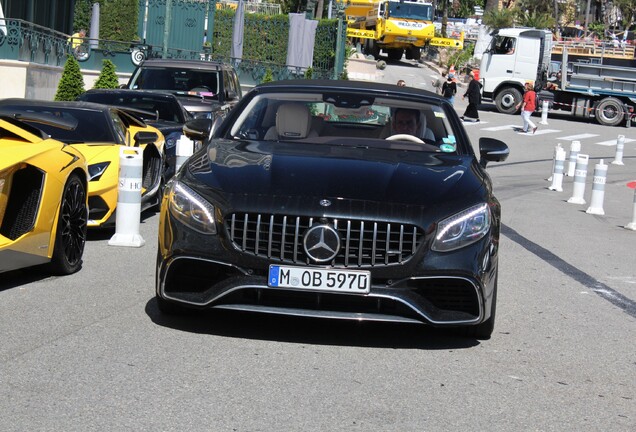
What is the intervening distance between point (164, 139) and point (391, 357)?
8.04 m

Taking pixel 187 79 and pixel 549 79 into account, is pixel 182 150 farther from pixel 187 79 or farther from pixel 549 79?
pixel 549 79

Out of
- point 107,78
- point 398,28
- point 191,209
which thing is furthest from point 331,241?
point 398,28

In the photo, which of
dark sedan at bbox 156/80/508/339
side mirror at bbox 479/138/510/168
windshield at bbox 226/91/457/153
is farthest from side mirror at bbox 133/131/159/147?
dark sedan at bbox 156/80/508/339

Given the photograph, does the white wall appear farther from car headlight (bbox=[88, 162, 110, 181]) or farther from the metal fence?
car headlight (bbox=[88, 162, 110, 181])

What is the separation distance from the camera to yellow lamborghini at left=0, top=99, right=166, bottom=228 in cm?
1105

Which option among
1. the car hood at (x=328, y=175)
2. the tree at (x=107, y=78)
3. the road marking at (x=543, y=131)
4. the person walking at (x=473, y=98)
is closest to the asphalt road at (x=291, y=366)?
the car hood at (x=328, y=175)

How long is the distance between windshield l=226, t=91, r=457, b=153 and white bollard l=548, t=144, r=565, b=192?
13443 millimetres

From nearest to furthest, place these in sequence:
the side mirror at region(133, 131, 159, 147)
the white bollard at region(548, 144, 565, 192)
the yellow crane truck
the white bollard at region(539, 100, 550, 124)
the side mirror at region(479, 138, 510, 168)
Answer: the side mirror at region(479, 138, 510, 168) < the side mirror at region(133, 131, 159, 147) < the white bollard at region(548, 144, 565, 192) < the white bollard at region(539, 100, 550, 124) < the yellow crane truck

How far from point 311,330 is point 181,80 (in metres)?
14.4

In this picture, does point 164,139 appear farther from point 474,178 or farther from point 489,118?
point 489,118

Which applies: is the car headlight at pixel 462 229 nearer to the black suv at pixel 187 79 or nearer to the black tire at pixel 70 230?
the black tire at pixel 70 230

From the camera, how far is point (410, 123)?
8.30 metres

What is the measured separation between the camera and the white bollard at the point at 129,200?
10.7 metres

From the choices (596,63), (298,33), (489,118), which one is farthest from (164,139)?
(596,63)
